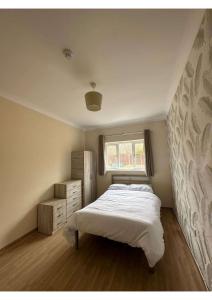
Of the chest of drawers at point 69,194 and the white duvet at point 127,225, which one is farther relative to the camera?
the chest of drawers at point 69,194

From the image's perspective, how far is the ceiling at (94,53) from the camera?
42.9 inches

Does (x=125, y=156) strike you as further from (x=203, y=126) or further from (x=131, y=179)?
(x=203, y=126)

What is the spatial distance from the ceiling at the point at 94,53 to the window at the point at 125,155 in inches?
73.1

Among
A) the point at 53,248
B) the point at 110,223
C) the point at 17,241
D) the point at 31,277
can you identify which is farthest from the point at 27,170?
the point at 110,223

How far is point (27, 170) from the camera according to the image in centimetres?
259

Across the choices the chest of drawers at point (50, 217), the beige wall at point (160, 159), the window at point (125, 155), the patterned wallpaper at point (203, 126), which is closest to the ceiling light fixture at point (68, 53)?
the patterned wallpaper at point (203, 126)

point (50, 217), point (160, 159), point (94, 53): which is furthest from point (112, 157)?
point (94, 53)


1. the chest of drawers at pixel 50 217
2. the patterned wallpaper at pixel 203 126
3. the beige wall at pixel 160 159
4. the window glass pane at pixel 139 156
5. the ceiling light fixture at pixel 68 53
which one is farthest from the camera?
the window glass pane at pixel 139 156

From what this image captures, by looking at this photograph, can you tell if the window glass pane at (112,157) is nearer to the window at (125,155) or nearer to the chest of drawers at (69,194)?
the window at (125,155)

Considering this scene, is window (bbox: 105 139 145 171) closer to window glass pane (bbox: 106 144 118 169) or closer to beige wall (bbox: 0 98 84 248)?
window glass pane (bbox: 106 144 118 169)

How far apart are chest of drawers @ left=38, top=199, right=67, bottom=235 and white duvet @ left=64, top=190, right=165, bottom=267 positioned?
0.64m

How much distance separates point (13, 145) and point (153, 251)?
8.85 ft

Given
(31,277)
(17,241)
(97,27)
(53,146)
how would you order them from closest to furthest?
(97,27)
(31,277)
(17,241)
(53,146)

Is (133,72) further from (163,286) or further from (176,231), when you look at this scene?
(176,231)
